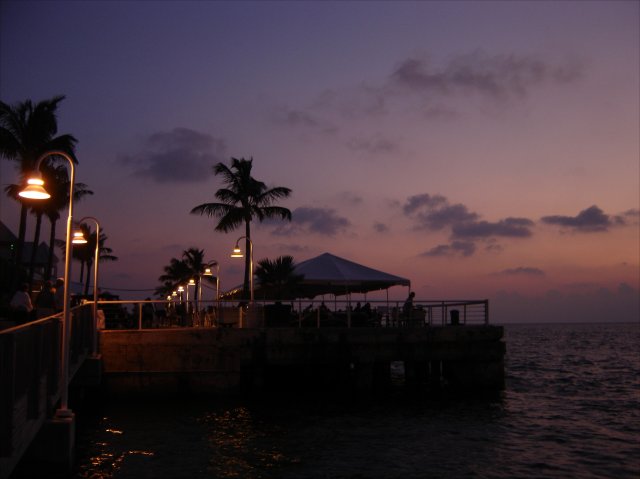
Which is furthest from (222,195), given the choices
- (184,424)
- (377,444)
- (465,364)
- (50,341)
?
(50,341)

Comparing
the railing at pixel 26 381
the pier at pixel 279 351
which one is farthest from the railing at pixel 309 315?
the railing at pixel 26 381

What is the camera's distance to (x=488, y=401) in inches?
957

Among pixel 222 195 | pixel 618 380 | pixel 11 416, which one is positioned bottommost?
pixel 618 380

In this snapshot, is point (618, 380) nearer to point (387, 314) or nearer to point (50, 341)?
point (387, 314)

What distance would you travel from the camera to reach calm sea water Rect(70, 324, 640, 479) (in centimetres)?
1443

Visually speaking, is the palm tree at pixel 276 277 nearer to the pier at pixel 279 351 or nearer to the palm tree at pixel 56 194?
the pier at pixel 279 351

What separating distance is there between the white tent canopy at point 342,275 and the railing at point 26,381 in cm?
1269

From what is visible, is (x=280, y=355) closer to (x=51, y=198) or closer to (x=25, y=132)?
(x=25, y=132)

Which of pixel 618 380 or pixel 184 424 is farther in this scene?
pixel 618 380

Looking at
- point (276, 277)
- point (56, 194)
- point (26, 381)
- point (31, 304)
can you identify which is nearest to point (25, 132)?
point (56, 194)

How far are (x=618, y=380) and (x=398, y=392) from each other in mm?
16359

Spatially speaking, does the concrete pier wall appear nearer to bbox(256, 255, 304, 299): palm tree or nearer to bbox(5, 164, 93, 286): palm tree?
bbox(256, 255, 304, 299): palm tree

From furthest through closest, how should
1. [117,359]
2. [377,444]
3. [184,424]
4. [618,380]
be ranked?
[618,380]
[117,359]
[184,424]
[377,444]

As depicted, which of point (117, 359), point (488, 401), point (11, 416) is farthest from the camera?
point (488, 401)
